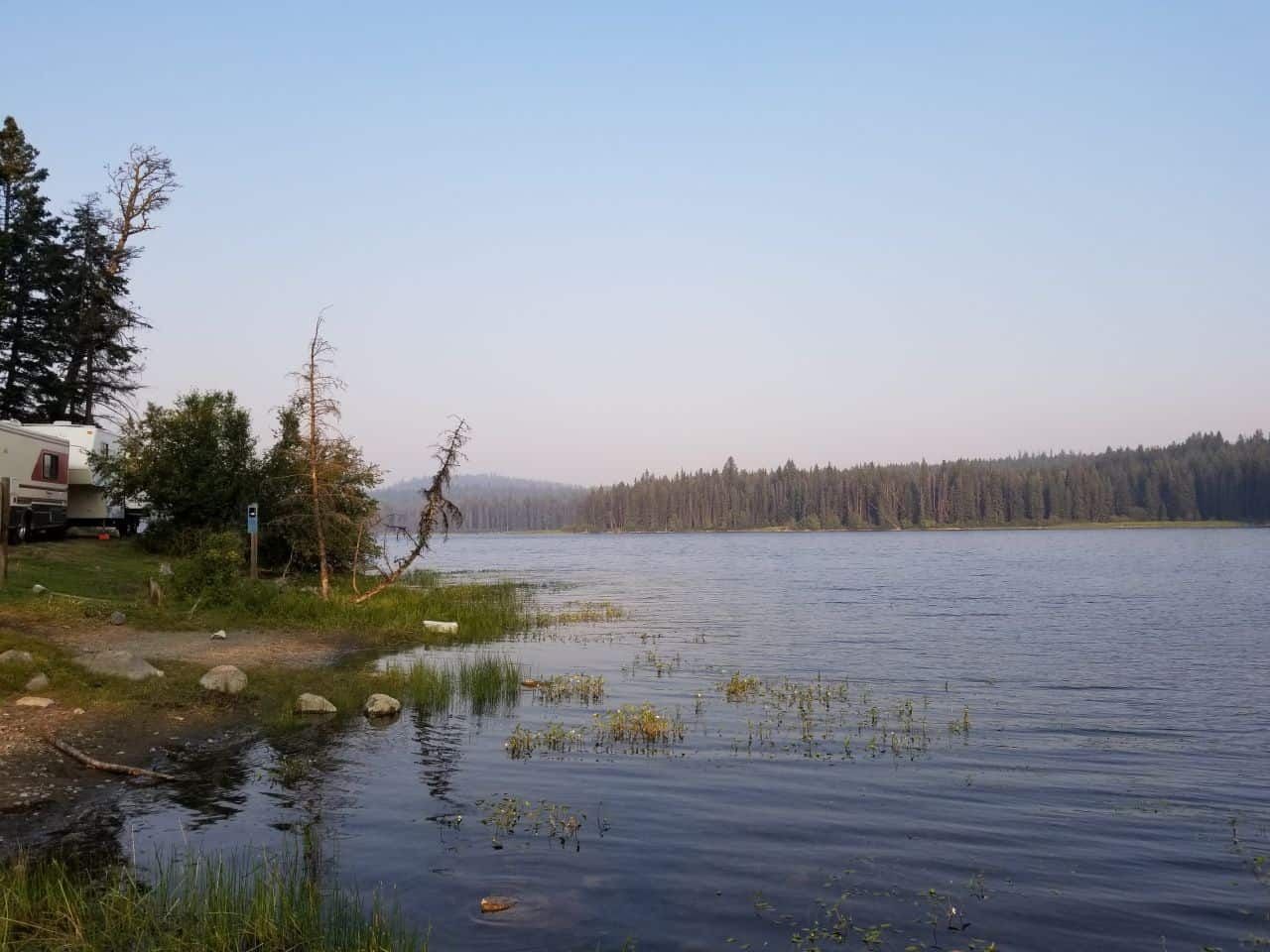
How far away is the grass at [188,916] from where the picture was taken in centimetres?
787

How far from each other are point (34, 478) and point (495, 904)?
98.2 feet

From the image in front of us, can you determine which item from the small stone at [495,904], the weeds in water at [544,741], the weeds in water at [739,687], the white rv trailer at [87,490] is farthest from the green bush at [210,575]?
the small stone at [495,904]

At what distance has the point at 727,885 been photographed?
1048cm

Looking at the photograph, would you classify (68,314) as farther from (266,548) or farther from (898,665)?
(898,665)

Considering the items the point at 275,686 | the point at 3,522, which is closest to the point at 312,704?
the point at 275,686

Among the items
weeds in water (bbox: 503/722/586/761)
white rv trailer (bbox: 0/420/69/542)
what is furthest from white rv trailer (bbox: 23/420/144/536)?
weeds in water (bbox: 503/722/586/761)

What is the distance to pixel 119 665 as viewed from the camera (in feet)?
58.1

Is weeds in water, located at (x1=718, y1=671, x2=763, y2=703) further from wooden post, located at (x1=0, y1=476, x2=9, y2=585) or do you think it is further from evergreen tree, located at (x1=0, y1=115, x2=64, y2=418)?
evergreen tree, located at (x1=0, y1=115, x2=64, y2=418)

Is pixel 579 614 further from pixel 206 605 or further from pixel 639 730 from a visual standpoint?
pixel 639 730

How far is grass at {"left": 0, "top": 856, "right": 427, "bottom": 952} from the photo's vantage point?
7.87m

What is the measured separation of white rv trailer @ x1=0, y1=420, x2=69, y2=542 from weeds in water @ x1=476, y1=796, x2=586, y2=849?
2333cm

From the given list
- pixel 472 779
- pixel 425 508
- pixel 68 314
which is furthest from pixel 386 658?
pixel 68 314

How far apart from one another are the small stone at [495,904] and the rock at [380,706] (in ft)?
30.8

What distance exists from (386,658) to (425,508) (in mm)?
6835
